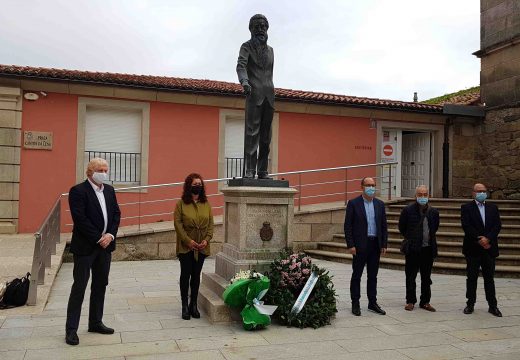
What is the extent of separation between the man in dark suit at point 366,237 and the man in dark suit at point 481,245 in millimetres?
1048

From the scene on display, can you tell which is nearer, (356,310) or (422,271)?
(356,310)

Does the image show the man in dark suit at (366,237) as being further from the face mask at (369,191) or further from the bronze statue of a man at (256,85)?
the bronze statue of a man at (256,85)

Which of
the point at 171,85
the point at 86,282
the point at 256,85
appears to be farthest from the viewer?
the point at 171,85

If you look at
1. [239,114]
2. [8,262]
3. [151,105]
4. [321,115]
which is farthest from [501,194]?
[8,262]

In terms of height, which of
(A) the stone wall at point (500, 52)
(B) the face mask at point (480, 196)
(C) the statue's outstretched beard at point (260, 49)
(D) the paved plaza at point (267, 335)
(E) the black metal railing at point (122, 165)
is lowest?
(D) the paved plaza at point (267, 335)

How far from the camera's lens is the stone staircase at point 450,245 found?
887cm

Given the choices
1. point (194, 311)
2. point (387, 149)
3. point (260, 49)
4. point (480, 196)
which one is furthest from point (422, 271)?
point (387, 149)

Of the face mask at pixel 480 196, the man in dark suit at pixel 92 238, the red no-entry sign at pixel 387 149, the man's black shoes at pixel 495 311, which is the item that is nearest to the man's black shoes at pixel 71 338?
the man in dark suit at pixel 92 238

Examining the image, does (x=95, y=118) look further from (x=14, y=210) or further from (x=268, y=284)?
(x=268, y=284)

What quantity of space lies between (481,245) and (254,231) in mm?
2701

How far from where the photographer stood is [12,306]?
18.4 feet

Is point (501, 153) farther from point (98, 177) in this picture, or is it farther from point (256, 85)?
point (98, 177)

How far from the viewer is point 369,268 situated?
589 cm

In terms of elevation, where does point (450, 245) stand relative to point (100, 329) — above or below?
above
